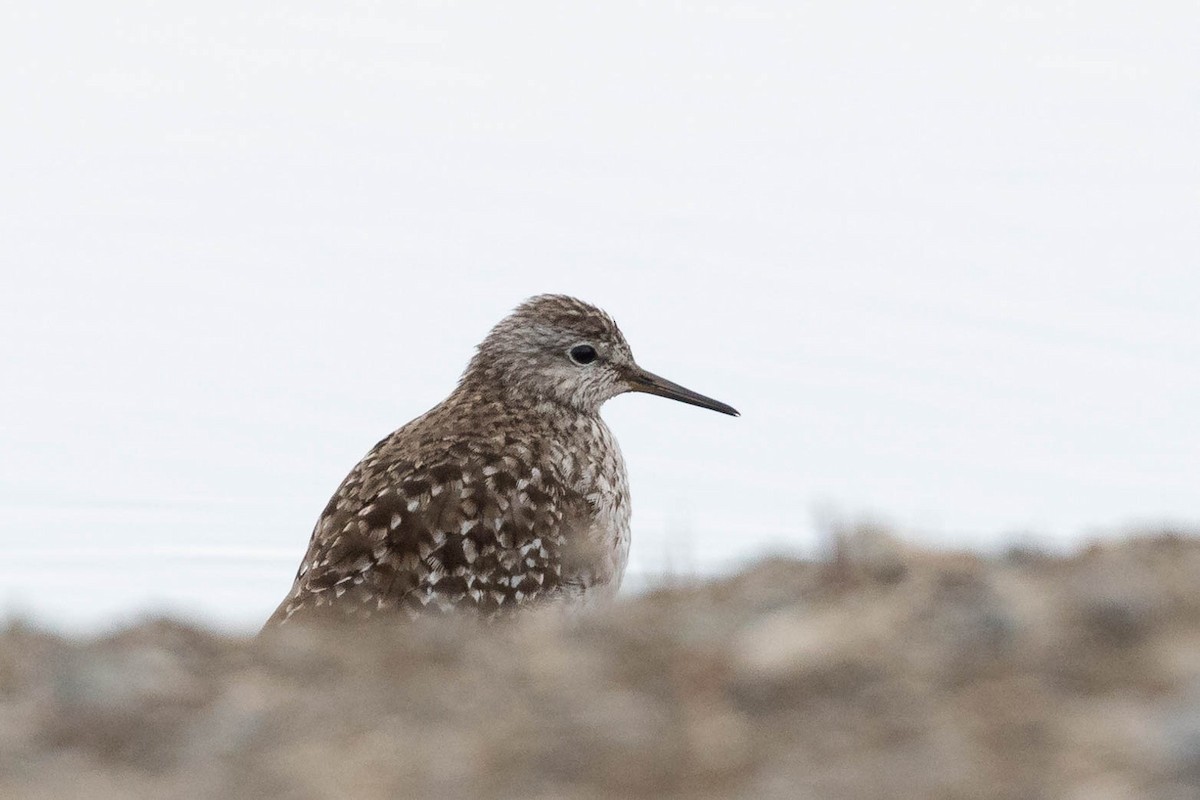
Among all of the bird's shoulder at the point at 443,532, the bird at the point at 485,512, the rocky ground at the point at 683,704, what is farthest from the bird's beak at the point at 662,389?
the rocky ground at the point at 683,704

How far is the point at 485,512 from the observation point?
321 inches

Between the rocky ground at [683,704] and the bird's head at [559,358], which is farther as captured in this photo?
the bird's head at [559,358]

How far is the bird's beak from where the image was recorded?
1027 centimetres

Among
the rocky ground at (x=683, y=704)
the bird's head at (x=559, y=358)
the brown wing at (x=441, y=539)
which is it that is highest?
the bird's head at (x=559, y=358)

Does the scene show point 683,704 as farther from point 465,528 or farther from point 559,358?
point 559,358

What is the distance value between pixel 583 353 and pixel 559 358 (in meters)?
0.17

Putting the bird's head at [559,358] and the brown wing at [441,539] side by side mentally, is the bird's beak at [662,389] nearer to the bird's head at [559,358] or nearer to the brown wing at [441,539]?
the bird's head at [559,358]

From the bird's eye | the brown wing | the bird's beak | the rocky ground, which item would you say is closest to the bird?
the brown wing

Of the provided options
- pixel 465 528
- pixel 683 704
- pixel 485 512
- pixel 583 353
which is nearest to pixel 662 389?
pixel 583 353

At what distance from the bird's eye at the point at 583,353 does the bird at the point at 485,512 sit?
0.13 m

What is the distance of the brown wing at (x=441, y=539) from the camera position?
7848 mm

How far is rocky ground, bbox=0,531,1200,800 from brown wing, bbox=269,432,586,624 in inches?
82.9

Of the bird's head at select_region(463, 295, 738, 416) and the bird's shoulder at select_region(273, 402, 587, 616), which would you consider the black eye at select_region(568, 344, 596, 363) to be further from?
the bird's shoulder at select_region(273, 402, 587, 616)

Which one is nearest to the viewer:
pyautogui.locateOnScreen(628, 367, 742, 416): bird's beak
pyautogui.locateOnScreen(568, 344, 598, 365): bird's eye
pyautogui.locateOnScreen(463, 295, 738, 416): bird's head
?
pyautogui.locateOnScreen(463, 295, 738, 416): bird's head
